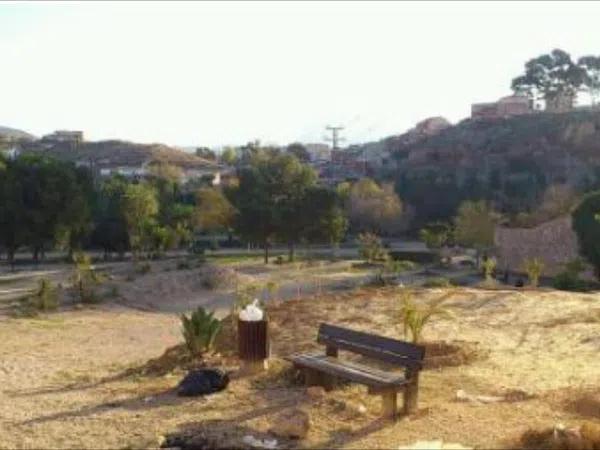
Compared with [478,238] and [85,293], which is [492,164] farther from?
[85,293]

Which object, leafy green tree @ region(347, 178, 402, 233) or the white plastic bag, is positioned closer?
the white plastic bag

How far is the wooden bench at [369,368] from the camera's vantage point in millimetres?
9047

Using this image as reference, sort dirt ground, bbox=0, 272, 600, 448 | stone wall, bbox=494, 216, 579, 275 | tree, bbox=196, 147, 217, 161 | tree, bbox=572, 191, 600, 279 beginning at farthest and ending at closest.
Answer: tree, bbox=196, 147, 217, 161, stone wall, bbox=494, 216, 579, 275, tree, bbox=572, 191, 600, 279, dirt ground, bbox=0, 272, 600, 448

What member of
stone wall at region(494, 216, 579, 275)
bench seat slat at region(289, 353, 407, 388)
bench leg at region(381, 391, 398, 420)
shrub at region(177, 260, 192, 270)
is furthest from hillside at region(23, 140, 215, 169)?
bench leg at region(381, 391, 398, 420)

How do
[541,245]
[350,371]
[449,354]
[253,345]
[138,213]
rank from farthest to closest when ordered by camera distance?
[138,213] < [541,245] < [449,354] < [253,345] < [350,371]

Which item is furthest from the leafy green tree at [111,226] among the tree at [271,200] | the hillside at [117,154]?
the hillside at [117,154]

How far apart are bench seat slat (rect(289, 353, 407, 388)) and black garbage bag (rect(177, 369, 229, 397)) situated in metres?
0.93

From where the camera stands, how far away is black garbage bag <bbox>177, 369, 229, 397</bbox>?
10.4 m

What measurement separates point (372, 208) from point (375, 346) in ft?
193

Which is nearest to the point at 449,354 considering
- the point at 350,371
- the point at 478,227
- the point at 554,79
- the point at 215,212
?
the point at 350,371

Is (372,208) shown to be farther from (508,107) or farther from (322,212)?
(508,107)

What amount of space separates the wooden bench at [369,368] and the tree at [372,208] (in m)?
57.5

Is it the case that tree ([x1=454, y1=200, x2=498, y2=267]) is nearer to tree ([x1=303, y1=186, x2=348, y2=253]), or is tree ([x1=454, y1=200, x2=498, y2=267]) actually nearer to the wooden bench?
tree ([x1=303, y1=186, x2=348, y2=253])

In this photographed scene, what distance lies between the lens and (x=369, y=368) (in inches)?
Result: 398
